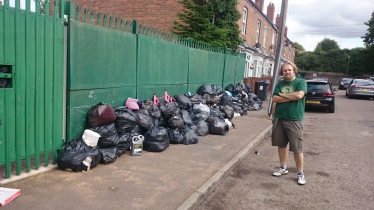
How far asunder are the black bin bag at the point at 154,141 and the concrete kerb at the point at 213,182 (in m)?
1.28

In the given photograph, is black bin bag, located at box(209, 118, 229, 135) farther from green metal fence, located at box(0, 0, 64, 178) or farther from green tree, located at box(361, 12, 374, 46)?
green tree, located at box(361, 12, 374, 46)

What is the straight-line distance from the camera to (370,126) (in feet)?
34.1

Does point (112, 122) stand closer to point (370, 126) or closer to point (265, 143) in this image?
point (265, 143)

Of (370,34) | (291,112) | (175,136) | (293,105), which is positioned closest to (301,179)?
(291,112)

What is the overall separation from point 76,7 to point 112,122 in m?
1.89

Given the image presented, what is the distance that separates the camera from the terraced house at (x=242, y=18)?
54.4ft

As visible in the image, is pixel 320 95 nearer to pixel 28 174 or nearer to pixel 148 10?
pixel 148 10

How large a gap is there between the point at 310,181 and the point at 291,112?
3.81 feet

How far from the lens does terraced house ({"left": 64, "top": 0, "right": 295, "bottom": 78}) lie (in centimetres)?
1658

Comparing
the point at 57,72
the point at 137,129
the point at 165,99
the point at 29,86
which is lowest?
the point at 137,129

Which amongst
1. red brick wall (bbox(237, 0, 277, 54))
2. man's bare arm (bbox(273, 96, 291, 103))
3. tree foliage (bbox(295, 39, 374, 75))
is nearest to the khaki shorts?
man's bare arm (bbox(273, 96, 291, 103))

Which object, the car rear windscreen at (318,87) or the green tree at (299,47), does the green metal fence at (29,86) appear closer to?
the car rear windscreen at (318,87)

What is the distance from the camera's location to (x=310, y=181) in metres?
4.85

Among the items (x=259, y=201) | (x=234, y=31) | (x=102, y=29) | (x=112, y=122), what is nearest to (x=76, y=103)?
(x=112, y=122)
